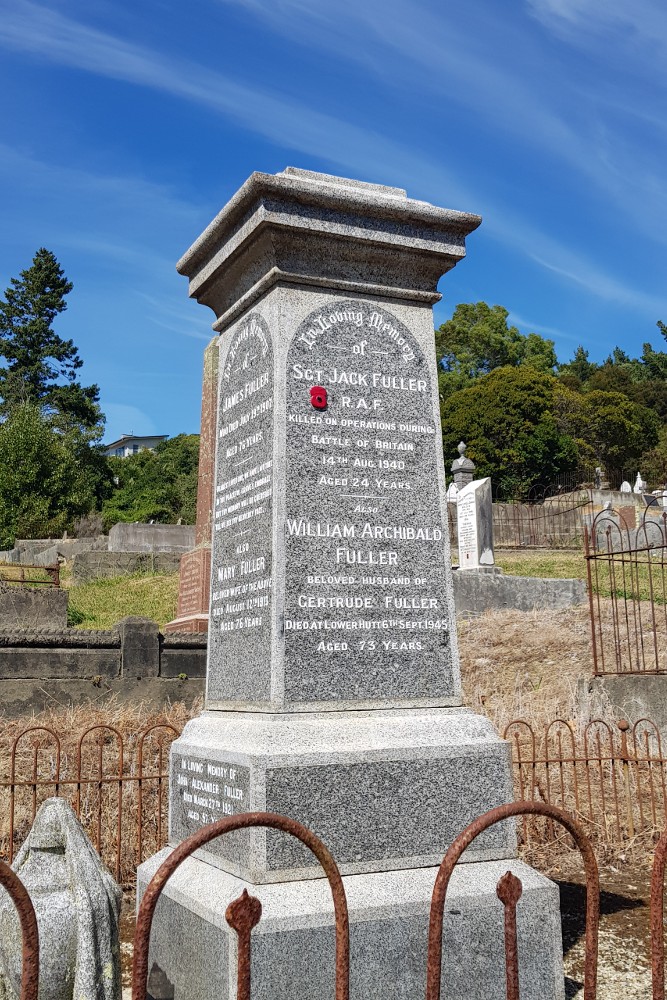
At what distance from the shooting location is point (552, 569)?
2306cm

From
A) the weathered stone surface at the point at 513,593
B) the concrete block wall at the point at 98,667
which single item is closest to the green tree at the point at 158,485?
the weathered stone surface at the point at 513,593

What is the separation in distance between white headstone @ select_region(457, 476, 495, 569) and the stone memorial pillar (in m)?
15.0

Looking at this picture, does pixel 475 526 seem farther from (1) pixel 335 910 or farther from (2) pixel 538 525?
(1) pixel 335 910

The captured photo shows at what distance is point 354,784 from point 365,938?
575 millimetres

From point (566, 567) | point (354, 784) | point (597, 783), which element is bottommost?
point (597, 783)

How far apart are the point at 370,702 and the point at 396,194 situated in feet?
8.77

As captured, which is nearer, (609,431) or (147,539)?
(147,539)

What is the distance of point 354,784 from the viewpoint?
3.67 meters

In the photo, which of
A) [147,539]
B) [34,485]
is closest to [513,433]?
[147,539]

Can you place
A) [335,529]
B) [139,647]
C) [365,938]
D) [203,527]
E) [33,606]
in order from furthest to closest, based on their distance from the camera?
[33,606] < [203,527] < [139,647] < [335,529] < [365,938]

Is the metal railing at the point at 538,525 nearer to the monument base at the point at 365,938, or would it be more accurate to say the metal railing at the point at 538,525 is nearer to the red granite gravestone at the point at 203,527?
the red granite gravestone at the point at 203,527

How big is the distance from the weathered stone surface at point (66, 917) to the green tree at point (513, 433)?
44.1 m

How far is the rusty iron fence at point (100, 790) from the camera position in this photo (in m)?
6.36

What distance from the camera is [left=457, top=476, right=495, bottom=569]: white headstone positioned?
762 inches
